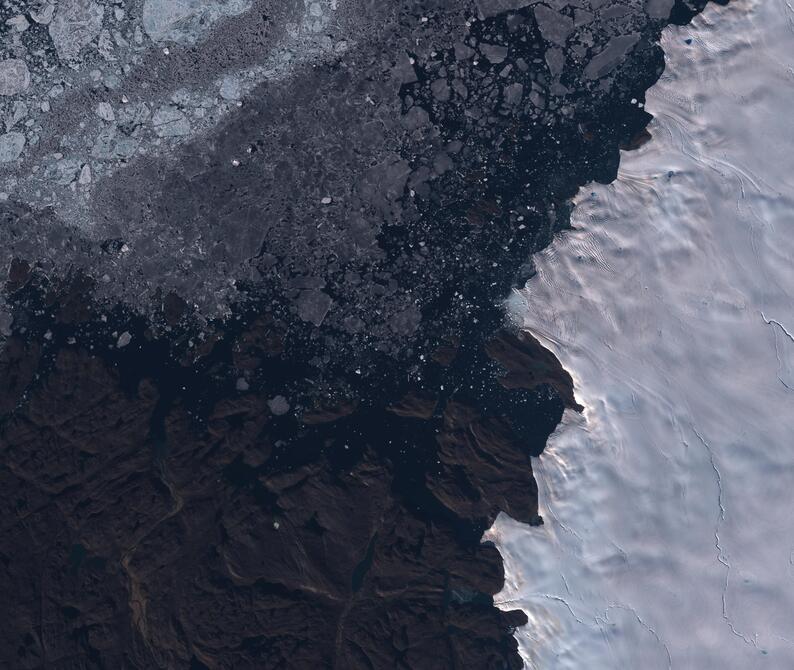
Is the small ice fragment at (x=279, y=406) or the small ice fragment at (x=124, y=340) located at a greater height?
the small ice fragment at (x=124, y=340)

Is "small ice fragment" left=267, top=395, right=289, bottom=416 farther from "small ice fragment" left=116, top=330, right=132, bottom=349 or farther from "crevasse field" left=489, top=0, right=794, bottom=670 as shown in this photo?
"crevasse field" left=489, top=0, right=794, bottom=670

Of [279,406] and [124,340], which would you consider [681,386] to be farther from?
[124,340]

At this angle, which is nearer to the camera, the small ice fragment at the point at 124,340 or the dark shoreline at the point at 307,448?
the dark shoreline at the point at 307,448

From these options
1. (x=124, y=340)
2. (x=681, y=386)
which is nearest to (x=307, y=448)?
(x=124, y=340)

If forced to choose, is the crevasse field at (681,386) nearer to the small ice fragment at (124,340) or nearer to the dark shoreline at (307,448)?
the dark shoreline at (307,448)

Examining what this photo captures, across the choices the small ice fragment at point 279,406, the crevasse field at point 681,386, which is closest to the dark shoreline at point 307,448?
the small ice fragment at point 279,406

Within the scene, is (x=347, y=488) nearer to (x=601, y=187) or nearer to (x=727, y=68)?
(x=601, y=187)

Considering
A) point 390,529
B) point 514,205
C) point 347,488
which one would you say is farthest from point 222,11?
point 390,529
